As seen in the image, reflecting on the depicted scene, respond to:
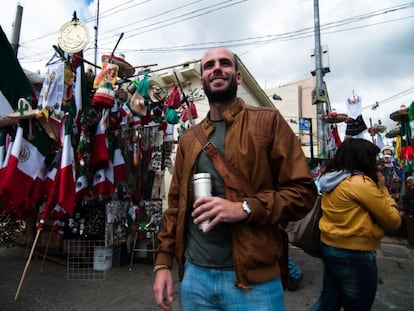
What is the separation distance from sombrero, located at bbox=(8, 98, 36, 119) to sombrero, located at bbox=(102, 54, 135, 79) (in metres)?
1.61

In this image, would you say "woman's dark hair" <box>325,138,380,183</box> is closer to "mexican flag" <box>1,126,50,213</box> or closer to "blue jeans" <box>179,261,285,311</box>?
"blue jeans" <box>179,261,285,311</box>

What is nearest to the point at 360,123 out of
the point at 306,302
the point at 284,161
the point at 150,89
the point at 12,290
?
the point at 306,302

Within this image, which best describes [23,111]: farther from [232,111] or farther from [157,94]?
[232,111]

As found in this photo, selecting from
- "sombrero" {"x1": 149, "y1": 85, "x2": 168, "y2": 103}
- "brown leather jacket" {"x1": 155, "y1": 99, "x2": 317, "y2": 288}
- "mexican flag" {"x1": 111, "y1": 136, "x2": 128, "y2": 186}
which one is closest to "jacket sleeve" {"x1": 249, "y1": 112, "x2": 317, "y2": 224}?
"brown leather jacket" {"x1": 155, "y1": 99, "x2": 317, "y2": 288}

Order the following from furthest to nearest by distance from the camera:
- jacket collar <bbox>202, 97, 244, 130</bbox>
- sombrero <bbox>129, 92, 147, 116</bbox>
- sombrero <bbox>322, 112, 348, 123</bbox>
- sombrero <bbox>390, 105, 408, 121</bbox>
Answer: sombrero <bbox>322, 112, 348, 123</bbox>, sombrero <bbox>390, 105, 408, 121</bbox>, sombrero <bbox>129, 92, 147, 116</bbox>, jacket collar <bbox>202, 97, 244, 130</bbox>

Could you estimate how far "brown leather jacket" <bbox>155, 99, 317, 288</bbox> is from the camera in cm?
128

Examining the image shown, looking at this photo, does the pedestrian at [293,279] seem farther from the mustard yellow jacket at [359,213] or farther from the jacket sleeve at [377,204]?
the jacket sleeve at [377,204]

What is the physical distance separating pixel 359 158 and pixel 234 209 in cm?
154

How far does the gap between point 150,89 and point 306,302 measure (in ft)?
14.8

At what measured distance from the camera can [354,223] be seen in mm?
2197

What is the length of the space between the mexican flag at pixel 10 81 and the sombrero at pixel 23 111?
83mm

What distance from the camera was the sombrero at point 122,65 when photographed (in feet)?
16.7

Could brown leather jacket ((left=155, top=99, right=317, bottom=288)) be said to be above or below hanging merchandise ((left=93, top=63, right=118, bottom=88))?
below

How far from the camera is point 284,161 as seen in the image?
1.34 metres
